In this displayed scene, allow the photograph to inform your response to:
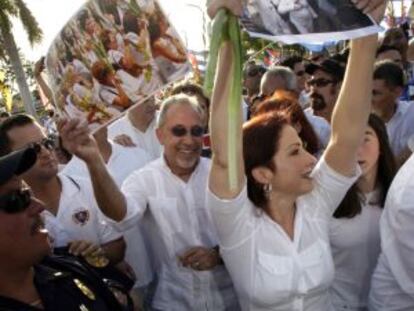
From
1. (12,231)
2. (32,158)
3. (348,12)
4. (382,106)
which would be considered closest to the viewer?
(348,12)

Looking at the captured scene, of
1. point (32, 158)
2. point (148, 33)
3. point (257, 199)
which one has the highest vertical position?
point (148, 33)

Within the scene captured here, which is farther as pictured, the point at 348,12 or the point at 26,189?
the point at 26,189

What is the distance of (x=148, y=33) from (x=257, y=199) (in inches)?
30.2

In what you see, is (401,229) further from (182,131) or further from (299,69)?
(299,69)

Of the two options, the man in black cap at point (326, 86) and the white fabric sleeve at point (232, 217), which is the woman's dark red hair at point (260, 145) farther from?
the man in black cap at point (326, 86)

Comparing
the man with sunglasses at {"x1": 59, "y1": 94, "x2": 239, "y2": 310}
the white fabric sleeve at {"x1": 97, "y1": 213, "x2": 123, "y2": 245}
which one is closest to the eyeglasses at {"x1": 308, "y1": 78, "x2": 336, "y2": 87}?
the man with sunglasses at {"x1": 59, "y1": 94, "x2": 239, "y2": 310}

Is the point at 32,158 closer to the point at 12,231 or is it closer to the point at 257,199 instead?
the point at 12,231

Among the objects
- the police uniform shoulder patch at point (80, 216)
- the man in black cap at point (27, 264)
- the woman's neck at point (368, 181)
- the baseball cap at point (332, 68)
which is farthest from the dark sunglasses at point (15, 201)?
the baseball cap at point (332, 68)

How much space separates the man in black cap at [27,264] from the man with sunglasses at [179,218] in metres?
0.51

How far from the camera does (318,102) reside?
417 cm

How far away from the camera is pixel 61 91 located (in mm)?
2002

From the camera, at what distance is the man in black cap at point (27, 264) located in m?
1.76

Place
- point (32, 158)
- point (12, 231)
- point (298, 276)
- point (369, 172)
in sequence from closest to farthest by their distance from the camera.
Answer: point (12, 231), point (32, 158), point (298, 276), point (369, 172)

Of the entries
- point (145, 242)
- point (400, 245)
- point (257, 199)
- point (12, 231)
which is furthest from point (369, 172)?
point (12, 231)
